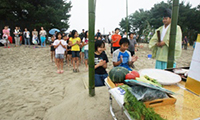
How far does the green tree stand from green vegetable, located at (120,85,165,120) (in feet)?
51.7

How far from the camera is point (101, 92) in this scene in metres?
2.92

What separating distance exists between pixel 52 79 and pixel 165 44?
4059mm

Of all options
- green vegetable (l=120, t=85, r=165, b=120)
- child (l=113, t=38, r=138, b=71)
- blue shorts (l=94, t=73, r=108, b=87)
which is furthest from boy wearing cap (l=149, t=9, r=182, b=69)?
green vegetable (l=120, t=85, r=165, b=120)

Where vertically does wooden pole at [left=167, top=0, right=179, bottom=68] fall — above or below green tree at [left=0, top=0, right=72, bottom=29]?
below

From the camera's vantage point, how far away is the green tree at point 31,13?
14.0 metres

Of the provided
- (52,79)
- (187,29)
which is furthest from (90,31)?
(187,29)

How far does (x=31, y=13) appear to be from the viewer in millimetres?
14648

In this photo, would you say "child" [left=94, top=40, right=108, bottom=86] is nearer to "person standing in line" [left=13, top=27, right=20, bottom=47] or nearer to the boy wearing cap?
the boy wearing cap

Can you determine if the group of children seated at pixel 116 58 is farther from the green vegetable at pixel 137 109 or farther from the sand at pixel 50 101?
A: the green vegetable at pixel 137 109

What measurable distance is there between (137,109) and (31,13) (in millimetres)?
17045

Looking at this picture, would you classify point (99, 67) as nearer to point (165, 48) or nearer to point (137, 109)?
point (165, 48)

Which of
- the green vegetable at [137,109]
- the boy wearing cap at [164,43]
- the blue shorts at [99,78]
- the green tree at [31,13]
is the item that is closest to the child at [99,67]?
the blue shorts at [99,78]

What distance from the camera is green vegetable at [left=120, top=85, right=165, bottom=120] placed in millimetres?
809

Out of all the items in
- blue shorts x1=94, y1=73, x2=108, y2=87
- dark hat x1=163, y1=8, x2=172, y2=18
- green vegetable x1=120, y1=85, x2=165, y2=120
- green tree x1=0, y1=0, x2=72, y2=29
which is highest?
green tree x1=0, y1=0, x2=72, y2=29
